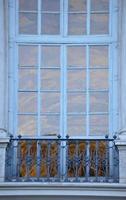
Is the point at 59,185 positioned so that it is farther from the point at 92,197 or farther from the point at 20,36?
the point at 20,36

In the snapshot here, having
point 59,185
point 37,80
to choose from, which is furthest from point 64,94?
point 59,185

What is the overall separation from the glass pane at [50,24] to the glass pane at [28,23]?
144mm

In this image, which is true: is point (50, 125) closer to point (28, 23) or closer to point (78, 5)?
point (28, 23)

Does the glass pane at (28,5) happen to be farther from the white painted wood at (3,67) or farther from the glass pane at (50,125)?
the glass pane at (50,125)

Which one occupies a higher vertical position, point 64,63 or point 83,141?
point 64,63

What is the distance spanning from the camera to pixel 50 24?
14.5 metres

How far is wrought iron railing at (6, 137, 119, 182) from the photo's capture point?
1382 cm

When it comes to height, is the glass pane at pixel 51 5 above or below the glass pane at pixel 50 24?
above

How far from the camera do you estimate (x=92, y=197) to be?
44.2 feet

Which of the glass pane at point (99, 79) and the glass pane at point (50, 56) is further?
the glass pane at point (50, 56)

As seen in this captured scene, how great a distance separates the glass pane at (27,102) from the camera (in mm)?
14273

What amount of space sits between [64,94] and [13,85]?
812 mm

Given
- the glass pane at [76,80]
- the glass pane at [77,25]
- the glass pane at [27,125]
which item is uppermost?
the glass pane at [77,25]

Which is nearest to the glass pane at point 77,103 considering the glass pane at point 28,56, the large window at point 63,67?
the large window at point 63,67
